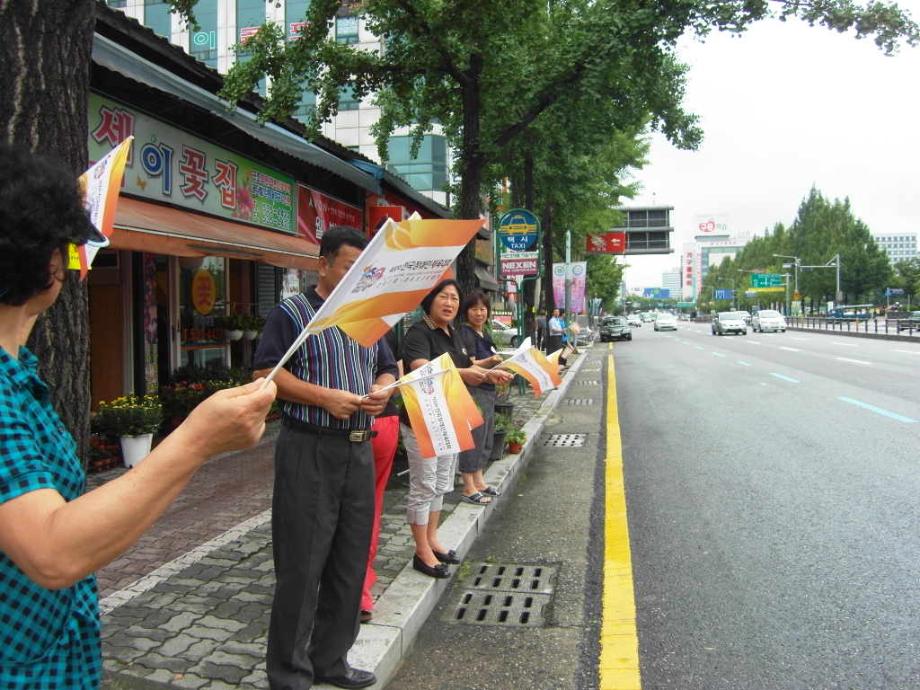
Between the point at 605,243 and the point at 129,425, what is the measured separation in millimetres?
29847

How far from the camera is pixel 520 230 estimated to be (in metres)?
12.0

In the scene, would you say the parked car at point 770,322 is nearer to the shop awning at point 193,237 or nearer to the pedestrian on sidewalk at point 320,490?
the shop awning at point 193,237

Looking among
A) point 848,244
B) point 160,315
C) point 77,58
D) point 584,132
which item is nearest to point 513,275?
point 584,132

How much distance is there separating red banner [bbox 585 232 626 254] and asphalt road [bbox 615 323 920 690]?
842 inches

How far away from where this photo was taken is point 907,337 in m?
32.4

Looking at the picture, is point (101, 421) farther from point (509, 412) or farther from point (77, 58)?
point (77, 58)

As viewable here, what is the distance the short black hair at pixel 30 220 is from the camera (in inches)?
47.6

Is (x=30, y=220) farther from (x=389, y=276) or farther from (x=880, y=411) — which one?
(x=880, y=411)

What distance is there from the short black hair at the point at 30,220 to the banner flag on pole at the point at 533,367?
3.45 metres

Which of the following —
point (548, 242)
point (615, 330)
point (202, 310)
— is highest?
point (548, 242)

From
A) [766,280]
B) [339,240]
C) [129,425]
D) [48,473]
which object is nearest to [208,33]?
[129,425]

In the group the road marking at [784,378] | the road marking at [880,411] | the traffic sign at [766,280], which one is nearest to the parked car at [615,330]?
the road marking at [784,378]

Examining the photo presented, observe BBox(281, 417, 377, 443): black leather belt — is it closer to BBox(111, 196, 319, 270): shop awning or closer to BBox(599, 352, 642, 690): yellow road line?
BBox(599, 352, 642, 690): yellow road line

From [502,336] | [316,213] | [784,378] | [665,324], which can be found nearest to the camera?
[316,213]
